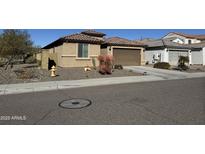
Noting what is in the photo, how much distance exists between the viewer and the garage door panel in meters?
24.4

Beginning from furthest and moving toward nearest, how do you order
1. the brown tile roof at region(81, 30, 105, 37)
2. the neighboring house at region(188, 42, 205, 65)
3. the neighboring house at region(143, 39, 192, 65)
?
the neighboring house at region(188, 42, 205, 65) → the brown tile roof at region(81, 30, 105, 37) → the neighboring house at region(143, 39, 192, 65)

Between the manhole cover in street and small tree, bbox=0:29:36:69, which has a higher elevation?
small tree, bbox=0:29:36:69

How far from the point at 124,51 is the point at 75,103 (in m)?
18.4

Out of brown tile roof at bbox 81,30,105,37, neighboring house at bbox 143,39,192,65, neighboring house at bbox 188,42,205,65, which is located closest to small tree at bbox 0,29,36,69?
brown tile roof at bbox 81,30,105,37

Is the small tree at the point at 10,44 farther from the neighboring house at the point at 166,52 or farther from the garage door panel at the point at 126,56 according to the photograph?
the neighboring house at the point at 166,52

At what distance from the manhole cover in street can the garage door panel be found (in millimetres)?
16988

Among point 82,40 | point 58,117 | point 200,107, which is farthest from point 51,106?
point 82,40

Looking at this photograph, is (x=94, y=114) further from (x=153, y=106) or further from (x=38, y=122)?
(x=153, y=106)

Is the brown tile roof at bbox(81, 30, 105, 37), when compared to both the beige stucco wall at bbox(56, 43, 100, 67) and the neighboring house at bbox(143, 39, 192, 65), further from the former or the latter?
the neighboring house at bbox(143, 39, 192, 65)

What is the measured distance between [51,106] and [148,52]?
1021 inches

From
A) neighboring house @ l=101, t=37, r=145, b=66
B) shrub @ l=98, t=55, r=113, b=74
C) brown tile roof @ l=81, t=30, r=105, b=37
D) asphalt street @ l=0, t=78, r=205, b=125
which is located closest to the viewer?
asphalt street @ l=0, t=78, r=205, b=125

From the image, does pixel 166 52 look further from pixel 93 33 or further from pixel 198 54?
pixel 93 33

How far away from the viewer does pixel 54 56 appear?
22.6m

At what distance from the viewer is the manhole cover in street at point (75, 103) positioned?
6893 millimetres
